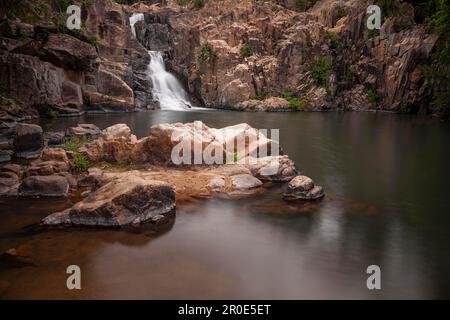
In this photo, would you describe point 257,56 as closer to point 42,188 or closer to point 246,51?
point 246,51

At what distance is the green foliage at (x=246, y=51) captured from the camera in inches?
2283

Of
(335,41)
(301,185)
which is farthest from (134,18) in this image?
(301,185)

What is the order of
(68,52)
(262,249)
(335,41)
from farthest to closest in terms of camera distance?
(335,41) < (68,52) < (262,249)

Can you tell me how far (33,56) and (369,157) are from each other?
30931 mm

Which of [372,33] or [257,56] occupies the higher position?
[372,33]

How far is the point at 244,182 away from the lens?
15578 millimetres

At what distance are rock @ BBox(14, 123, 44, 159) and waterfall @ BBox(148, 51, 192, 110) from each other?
3076 centimetres

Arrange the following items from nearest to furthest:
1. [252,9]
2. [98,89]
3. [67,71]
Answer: [67,71], [98,89], [252,9]

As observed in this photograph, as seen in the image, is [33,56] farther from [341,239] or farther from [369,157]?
[341,239]

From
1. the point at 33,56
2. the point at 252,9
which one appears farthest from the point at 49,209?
the point at 252,9

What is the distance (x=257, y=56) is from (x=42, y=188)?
49263 millimetres

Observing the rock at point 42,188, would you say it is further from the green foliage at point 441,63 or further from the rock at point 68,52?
the green foliage at point 441,63

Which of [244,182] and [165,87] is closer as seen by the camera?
[244,182]

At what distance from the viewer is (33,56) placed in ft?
121
